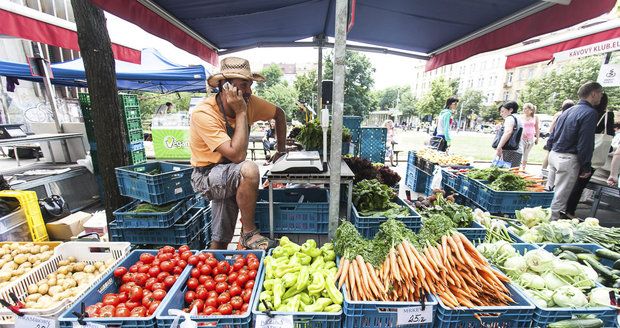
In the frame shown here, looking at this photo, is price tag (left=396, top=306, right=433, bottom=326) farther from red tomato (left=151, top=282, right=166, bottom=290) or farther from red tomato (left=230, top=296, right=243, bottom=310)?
red tomato (left=151, top=282, right=166, bottom=290)

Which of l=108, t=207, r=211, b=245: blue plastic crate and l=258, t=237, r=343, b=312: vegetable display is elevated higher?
l=258, t=237, r=343, b=312: vegetable display

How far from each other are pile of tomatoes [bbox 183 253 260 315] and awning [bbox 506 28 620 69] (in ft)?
16.7

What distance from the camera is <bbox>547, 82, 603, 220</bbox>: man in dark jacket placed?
12.8 feet

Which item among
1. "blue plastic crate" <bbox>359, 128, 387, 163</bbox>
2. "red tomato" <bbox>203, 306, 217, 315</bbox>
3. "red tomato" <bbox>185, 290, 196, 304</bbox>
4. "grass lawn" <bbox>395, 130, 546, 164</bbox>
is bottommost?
"grass lawn" <bbox>395, 130, 546, 164</bbox>

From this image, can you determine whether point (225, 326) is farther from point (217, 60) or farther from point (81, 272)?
point (217, 60)

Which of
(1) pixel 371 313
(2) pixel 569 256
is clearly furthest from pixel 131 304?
(2) pixel 569 256

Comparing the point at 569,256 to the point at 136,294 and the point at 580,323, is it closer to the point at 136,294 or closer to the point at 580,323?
the point at 580,323

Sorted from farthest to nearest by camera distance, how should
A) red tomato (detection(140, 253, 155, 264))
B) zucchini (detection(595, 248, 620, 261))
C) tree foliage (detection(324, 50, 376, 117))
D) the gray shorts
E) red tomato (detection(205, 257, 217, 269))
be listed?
tree foliage (detection(324, 50, 376, 117)) < the gray shorts < zucchini (detection(595, 248, 620, 261)) < red tomato (detection(140, 253, 155, 264)) < red tomato (detection(205, 257, 217, 269))

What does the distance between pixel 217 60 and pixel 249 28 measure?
1.09 metres

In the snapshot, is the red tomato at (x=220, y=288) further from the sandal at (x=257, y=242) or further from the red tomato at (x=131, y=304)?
the sandal at (x=257, y=242)

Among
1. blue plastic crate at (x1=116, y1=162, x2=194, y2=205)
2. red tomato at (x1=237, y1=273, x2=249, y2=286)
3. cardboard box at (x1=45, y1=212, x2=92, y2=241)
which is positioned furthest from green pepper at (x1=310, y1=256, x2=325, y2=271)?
cardboard box at (x1=45, y1=212, x2=92, y2=241)

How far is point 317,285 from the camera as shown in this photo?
1.89 m

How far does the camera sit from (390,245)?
2113 mm

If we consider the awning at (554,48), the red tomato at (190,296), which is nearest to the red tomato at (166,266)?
the red tomato at (190,296)
